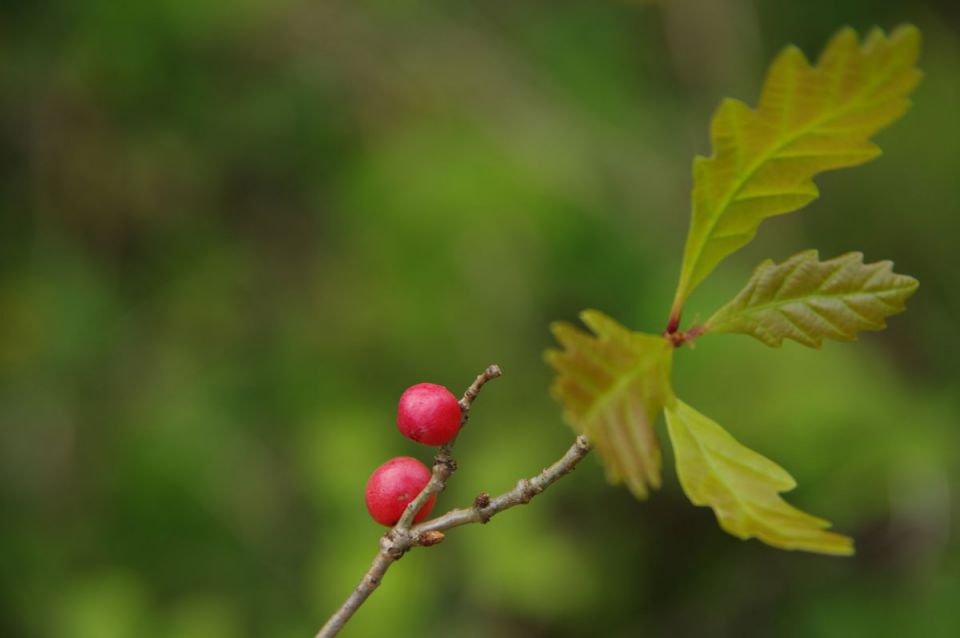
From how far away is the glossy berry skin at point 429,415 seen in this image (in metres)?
0.76

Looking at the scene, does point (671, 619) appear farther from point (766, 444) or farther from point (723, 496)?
point (723, 496)

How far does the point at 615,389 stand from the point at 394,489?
10.6 inches

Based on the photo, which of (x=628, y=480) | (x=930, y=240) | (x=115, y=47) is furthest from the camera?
(x=930, y=240)

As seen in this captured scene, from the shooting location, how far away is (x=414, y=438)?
77cm

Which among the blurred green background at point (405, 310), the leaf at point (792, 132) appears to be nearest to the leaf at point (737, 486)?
the leaf at point (792, 132)

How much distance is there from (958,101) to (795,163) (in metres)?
3.49

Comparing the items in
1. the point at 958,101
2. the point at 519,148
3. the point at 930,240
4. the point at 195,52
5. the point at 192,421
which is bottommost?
the point at 192,421

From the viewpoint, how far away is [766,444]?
251 cm

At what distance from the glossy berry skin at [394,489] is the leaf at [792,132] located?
266 mm

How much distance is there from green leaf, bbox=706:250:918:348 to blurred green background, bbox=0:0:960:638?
1.53 meters

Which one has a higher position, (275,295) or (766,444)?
(275,295)

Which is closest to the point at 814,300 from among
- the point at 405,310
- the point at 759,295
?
the point at 759,295

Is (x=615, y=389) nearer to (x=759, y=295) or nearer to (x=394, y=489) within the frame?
(x=759, y=295)

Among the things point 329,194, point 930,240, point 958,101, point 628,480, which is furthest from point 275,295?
point 628,480
